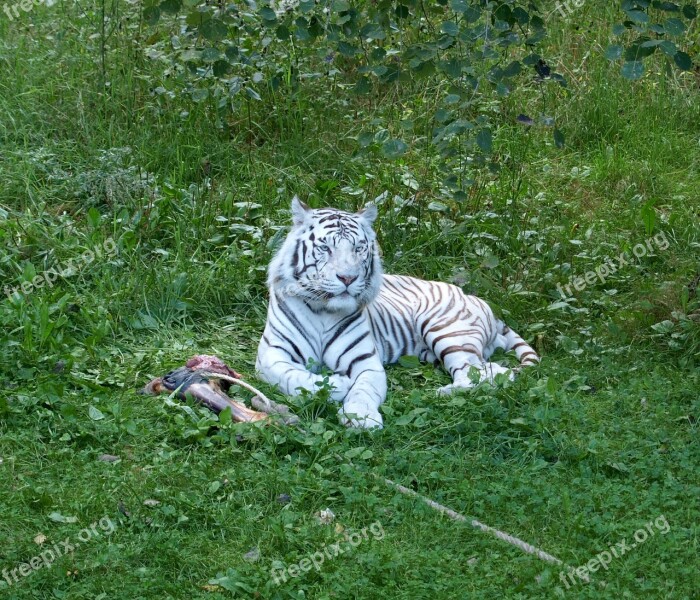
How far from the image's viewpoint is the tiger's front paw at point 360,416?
5.02 meters

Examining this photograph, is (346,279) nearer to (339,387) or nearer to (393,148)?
(339,387)

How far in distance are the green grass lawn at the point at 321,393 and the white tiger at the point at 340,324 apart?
190 millimetres

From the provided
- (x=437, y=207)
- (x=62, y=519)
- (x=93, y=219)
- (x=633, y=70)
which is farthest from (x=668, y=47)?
(x=93, y=219)

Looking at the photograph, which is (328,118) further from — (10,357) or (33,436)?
(33,436)

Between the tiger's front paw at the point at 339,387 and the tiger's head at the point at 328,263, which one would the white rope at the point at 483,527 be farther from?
the tiger's head at the point at 328,263

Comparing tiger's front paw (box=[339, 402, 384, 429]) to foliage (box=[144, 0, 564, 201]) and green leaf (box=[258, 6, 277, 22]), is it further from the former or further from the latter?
green leaf (box=[258, 6, 277, 22])

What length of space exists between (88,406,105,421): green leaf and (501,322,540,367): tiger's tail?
2411mm

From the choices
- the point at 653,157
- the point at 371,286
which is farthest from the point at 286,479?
the point at 653,157

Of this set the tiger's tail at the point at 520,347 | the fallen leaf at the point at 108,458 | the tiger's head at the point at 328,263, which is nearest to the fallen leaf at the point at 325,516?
the fallen leaf at the point at 108,458

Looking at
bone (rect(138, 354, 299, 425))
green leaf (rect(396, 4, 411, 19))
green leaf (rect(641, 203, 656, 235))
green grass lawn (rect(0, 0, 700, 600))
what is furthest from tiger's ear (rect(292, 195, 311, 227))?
green leaf (rect(641, 203, 656, 235))

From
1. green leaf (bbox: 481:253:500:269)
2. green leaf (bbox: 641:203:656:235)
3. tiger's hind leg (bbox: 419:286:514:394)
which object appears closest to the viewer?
tiger's hind leg (bbox: 419:286:514:394)

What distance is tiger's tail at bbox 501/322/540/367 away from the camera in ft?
20.0

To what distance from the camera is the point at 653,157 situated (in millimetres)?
8352

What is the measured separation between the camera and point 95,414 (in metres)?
5.02
